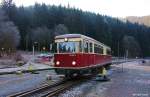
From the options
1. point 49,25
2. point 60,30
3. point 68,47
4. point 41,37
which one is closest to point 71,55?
point 68,47

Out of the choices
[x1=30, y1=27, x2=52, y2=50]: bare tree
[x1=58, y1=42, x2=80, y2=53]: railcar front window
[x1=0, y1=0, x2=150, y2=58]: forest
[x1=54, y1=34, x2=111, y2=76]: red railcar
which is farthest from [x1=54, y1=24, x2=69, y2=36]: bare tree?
[x1=58, y1=42, x2=80, y2=53]: railcar front window

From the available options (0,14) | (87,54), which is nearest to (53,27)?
(0,14)

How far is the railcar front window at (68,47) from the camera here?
86.8ft

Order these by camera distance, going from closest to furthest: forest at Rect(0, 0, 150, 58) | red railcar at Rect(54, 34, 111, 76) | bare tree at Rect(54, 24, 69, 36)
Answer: red railcar at Rect(54, 34, 111, 76) → forest at Rect(0, 0, 150, 58) → bare tree at Rect(54, 24, 69, 36)

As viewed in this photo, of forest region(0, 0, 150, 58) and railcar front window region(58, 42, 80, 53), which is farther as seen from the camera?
forest region(0, 0, 150, 58)

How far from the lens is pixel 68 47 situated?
1054 inches

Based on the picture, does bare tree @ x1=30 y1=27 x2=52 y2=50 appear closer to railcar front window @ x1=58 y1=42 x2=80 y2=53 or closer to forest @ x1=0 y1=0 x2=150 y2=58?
forest @ x1=0 y1=0 x2=150 y2=58

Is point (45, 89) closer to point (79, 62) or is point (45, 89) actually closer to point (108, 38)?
point (79, 62)

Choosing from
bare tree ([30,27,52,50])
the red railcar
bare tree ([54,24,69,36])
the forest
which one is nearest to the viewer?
the red railcar

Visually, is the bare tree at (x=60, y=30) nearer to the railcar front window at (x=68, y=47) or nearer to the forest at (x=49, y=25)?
the forest at (x=49, y=25)

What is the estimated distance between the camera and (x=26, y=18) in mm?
161250

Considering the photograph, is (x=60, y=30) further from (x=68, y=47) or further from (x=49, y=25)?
(x=68, y=47)

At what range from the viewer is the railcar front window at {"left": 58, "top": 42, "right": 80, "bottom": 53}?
2647 centimetres

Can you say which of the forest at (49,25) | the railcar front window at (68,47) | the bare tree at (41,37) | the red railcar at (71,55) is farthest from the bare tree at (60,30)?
the railcar front window at (68,47)
